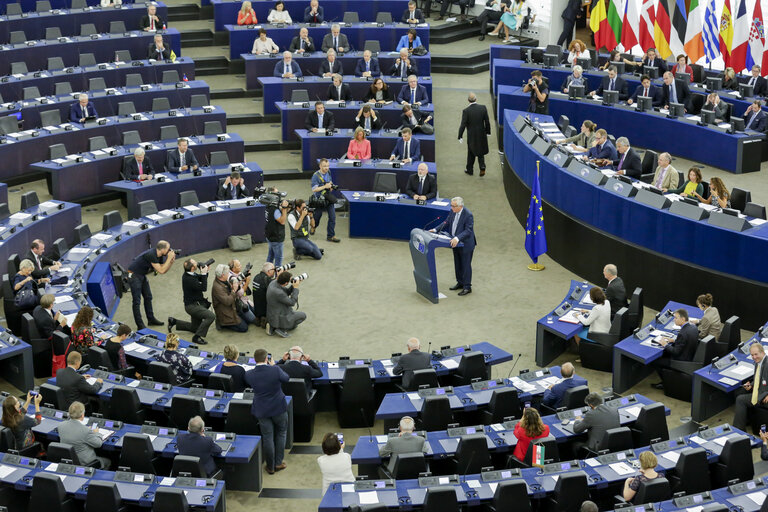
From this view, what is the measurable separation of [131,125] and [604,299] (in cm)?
1233

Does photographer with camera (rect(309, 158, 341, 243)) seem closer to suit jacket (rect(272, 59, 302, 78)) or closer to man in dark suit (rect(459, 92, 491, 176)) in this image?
man in dark suit (rect(459, 92, 491, 176))

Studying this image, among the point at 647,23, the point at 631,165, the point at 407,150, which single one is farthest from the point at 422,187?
the point at 647,23

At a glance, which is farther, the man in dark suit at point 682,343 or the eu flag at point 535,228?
the eu flag at point 535,228

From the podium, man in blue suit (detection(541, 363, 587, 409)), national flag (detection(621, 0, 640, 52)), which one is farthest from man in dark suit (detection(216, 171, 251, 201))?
national flag (detection(621, 0, 640, 52))

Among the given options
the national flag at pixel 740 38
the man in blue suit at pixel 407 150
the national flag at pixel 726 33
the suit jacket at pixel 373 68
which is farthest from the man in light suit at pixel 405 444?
the national flag at pixel 726 33

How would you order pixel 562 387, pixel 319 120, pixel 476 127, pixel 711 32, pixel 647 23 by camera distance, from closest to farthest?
pixel 562 387, pixel 476 127, pixel 319 120, pixel 711 32, pixel 647 23

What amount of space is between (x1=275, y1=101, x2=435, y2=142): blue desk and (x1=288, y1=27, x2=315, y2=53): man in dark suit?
299cm

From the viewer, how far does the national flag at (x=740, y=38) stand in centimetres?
2812

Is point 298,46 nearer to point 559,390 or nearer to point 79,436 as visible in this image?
point 559,390

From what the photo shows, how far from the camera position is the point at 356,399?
1454cm

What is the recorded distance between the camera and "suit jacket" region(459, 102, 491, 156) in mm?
23594

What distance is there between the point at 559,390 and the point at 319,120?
1210 centimetres

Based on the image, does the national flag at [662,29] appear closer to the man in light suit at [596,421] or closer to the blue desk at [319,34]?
the blue desk at [319,34]

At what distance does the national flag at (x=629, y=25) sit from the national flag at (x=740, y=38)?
3323 mm
